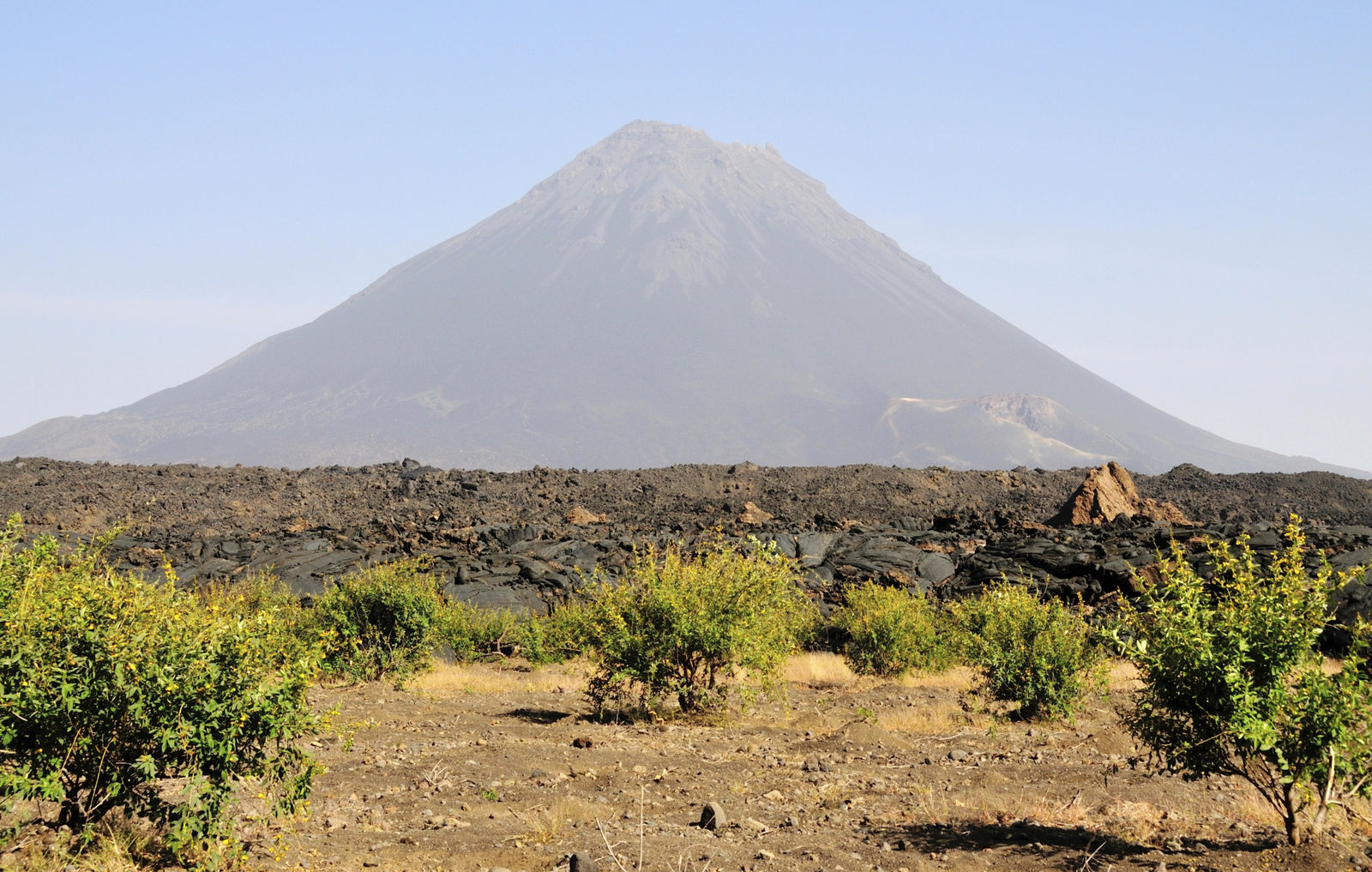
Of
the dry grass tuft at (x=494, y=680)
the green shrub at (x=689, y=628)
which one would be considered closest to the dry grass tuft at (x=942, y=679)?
the green shrub at (x=689, y=628)

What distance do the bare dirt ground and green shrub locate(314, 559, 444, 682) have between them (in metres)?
2.66

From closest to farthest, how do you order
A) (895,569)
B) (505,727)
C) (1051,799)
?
1. (1051,799)
2. (505,727)
3. (895,569)

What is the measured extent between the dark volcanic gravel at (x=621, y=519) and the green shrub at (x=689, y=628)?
31.3ft

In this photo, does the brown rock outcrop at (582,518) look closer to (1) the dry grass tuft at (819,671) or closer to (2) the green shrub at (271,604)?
(2) the green shrub at (271,604)

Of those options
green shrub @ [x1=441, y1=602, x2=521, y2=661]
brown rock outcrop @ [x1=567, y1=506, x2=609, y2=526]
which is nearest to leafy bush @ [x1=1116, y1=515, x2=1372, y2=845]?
green shrub @ [x1=441, y1=602, x2=521, y2=661]

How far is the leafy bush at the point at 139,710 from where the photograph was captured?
20.1ft

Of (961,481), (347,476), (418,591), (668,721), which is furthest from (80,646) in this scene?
(961,481)

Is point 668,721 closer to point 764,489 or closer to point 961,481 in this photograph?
point 764,489

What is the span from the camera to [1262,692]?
6.72m

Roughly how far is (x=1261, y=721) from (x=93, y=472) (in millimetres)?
47301

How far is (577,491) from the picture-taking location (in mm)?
45719

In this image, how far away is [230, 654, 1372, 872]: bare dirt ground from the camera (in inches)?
286

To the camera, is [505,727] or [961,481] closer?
[505,727]


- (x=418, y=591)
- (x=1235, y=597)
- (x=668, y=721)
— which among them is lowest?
(x=668, y=721)
